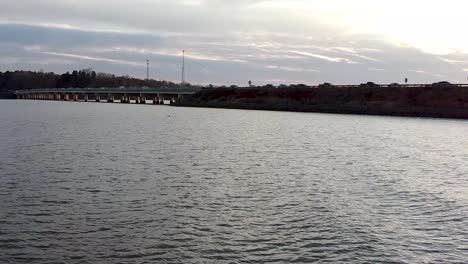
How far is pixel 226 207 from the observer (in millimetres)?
22969

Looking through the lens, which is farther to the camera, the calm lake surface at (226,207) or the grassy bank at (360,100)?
the grassy bank at (360,100)

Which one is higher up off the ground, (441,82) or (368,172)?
(441,82)

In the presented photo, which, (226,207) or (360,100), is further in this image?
(360,100)

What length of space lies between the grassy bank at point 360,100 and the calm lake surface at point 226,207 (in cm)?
9314

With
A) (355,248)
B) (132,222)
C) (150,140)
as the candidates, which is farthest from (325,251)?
(150,140)

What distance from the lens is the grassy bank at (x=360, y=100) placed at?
130 m

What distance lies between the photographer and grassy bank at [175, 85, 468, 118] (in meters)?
130

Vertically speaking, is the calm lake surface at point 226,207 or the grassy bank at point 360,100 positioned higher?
Result: the grassy bank at point 360,100

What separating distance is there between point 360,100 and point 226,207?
438 feet

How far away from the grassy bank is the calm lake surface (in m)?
93.1

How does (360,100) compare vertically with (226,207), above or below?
above

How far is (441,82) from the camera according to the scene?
14675 cm

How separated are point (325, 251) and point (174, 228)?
5.68 m

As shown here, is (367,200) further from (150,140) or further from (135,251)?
(150,140)
